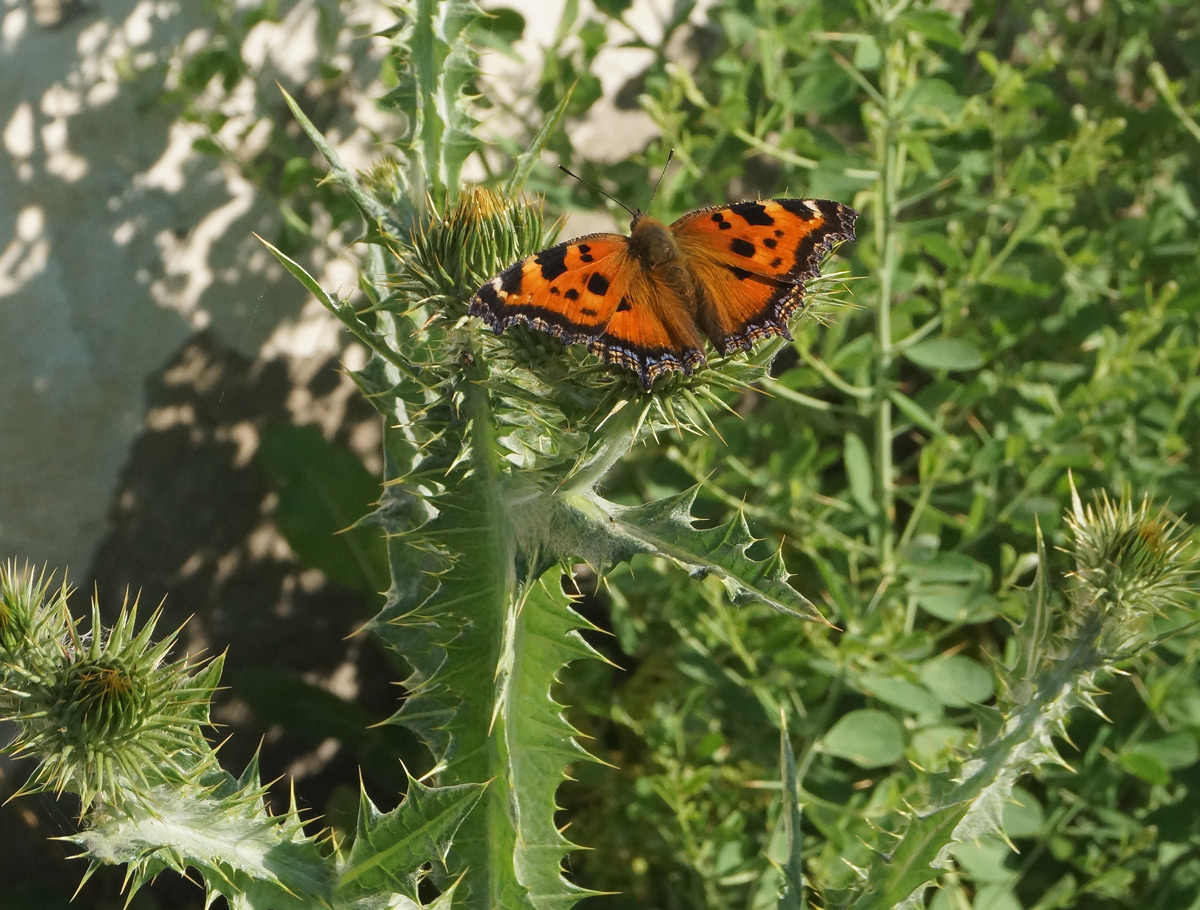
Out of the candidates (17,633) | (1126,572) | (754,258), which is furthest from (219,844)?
(1126,572)

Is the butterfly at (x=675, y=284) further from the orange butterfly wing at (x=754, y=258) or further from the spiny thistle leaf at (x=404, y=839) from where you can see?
the spiny thistle leaf at (x=404, y=839)

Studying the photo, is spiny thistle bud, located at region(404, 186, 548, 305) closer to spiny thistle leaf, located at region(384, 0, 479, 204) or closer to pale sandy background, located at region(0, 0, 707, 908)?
spiny thistle leaf, located at region(384, 0, 479, 204)

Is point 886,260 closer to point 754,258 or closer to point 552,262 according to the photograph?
point 754,258

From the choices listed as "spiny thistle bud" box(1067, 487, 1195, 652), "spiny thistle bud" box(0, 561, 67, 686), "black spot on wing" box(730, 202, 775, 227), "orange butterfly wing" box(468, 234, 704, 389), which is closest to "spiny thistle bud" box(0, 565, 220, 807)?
"spiny thistle bud" box(0, 561, 67, 686)

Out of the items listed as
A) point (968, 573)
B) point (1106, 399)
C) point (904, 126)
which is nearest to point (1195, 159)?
point (1106, 399)

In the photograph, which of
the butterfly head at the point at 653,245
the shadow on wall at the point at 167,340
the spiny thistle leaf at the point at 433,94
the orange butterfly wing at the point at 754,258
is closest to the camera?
the orange butterfly wing at the point at 754,258

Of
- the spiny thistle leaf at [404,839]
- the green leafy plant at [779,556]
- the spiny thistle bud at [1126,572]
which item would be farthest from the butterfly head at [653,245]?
the spiny thistle leaf at [404,839]

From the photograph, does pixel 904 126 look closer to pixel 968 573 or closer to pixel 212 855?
pixel 968 573
